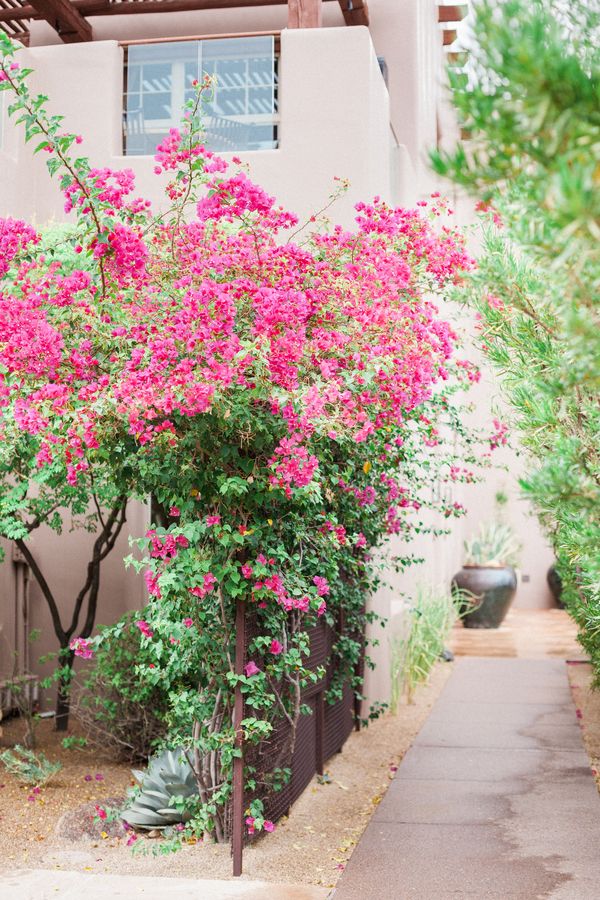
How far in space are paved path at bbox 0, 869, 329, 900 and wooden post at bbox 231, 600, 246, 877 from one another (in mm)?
164

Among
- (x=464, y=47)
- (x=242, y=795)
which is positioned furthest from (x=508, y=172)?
(x=242, y=795)

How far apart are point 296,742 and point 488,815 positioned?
1.25 metres

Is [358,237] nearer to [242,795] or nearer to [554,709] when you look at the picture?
[242,795]

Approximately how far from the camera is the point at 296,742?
6359 millimetres

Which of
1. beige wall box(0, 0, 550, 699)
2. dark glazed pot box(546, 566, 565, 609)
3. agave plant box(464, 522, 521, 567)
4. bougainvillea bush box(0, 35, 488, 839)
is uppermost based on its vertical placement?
beige wall box(0, 0, 550, 699)

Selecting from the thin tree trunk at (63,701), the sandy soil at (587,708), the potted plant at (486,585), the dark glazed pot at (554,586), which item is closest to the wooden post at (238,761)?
the thin tree trunk at (63,701)

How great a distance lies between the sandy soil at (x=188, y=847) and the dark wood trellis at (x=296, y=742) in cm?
13

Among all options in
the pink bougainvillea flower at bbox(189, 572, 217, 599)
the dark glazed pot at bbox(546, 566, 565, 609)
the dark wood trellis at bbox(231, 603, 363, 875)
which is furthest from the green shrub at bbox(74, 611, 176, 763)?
the dark glazed pot at bbox(546, 566, 565, 609)

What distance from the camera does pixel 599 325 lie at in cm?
255

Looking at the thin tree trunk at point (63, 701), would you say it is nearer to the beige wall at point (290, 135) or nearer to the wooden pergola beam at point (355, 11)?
the beige wall at point (290, 135)

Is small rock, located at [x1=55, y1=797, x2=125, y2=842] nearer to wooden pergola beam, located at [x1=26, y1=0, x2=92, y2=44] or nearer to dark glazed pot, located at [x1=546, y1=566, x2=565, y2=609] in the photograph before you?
wooden pergola beam, located at [x1=26, y1=0, x2=92, y2=44]

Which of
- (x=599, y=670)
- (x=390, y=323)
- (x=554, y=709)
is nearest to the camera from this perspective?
(x=390, y=323)

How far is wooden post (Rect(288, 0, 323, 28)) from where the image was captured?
30.0 ft

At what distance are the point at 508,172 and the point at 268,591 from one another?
3349mm
